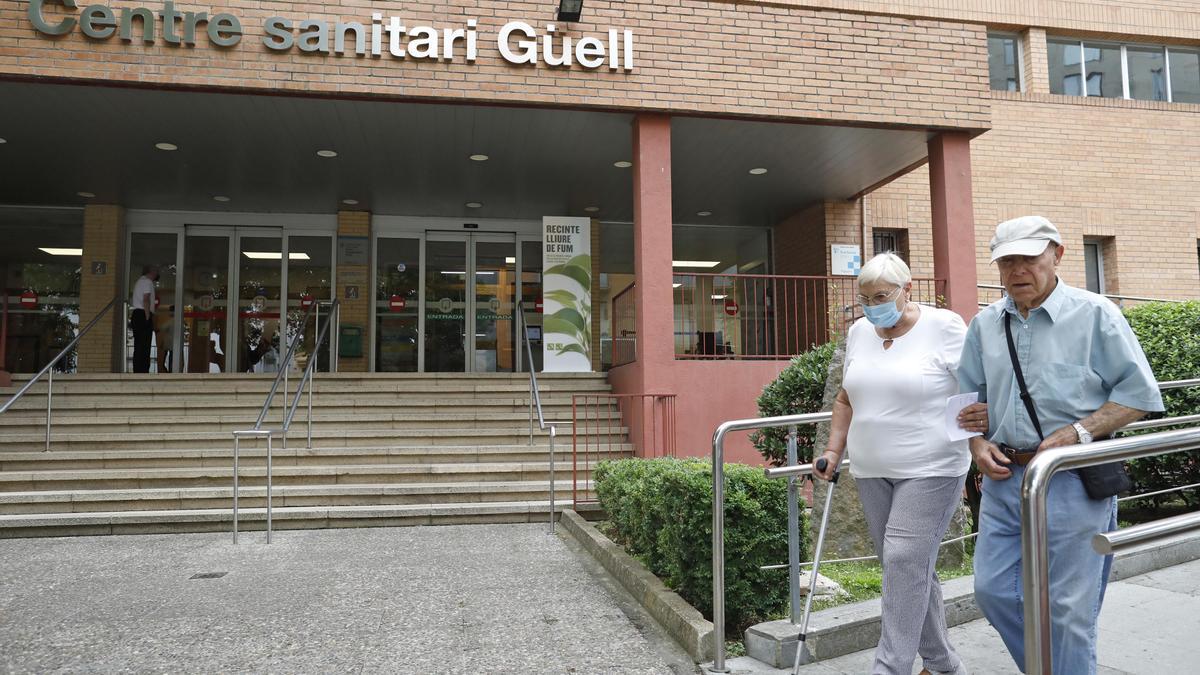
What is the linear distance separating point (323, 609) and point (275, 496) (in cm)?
352

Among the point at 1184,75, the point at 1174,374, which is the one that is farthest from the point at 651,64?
the point at 1184,75

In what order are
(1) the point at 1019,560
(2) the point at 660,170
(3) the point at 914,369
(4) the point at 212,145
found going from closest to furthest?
(1) the point at 1019,560 < (3) the point at 914,369 < (2) the point at 660,170 < (4) the point at 212,145

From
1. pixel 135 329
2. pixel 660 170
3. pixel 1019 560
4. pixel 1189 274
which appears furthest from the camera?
pixel 1189 274

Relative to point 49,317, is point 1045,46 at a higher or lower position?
higher

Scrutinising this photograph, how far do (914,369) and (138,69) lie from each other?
8356 millimetres

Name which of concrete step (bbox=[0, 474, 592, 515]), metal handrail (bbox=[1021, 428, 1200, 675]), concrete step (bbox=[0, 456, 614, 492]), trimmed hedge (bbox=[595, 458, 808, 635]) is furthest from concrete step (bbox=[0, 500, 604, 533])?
metal handrail (bbox=[1021, 428, 1200, 675])

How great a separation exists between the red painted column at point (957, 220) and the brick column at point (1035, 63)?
4.45 meters

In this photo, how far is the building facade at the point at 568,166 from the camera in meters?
8.88

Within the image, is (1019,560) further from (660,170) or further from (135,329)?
(135,329)

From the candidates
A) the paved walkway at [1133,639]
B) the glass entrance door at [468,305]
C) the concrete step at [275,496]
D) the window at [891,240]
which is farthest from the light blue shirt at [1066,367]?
the glass entrance door at [468,305]

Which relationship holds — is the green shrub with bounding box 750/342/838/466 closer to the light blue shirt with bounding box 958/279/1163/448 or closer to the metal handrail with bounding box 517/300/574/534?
the metal handrail with bounding box 517/300/574/534

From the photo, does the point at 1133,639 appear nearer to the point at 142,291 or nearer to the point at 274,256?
the point at 142,291

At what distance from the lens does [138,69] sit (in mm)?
8398

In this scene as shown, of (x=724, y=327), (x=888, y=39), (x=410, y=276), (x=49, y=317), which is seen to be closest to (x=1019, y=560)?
(x=888, y=39)
